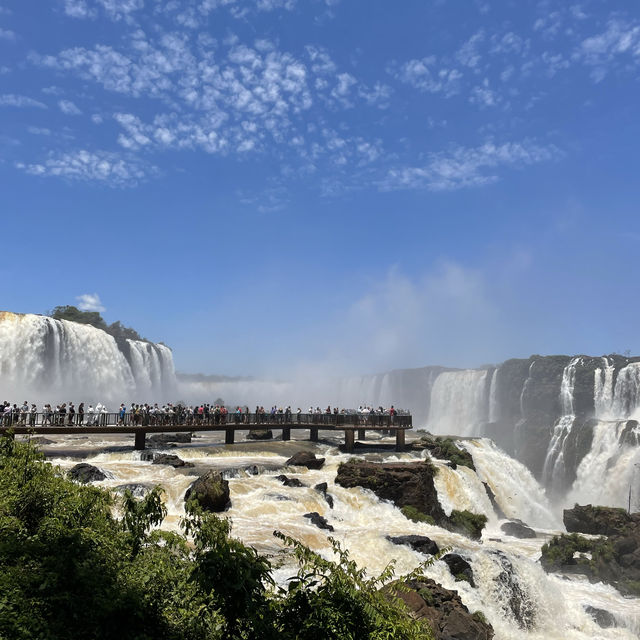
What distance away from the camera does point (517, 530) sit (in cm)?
2652

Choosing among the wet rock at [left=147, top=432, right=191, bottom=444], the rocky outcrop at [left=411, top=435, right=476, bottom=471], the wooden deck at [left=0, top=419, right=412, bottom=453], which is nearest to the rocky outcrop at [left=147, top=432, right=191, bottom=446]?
the wet rock at [left=147, top=432, right=191, bottom=444]

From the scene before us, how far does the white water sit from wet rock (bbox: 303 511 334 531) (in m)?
0.38

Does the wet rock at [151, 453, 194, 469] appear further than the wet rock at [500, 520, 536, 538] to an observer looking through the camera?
No

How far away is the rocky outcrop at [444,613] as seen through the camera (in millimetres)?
11976

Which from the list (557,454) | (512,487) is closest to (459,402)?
(557,454)

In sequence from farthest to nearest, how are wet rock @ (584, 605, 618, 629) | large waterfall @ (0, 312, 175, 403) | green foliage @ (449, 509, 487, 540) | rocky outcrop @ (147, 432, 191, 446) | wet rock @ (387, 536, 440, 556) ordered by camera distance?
large waterfall @ (0, 312, 175, 403), rocky outcrop @ (147, 432, 191, 446), green foliage @ (449, 509, 487, 540), wet rock @ (387, 536, 440, 556), wet rock @ (584, 605, 618, 629)

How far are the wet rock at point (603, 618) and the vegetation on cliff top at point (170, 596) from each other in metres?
13.3

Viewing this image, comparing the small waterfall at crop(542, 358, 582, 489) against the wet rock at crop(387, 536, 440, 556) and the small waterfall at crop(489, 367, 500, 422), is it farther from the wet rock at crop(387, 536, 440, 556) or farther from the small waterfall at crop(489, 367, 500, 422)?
the wet rock at crop(387, 536, 440, 556)

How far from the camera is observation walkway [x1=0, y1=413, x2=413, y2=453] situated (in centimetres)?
2547

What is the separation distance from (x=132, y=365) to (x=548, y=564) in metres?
47.1

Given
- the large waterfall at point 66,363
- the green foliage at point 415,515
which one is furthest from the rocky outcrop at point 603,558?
the large waterfall at point 66,363

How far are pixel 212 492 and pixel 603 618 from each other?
1312cm

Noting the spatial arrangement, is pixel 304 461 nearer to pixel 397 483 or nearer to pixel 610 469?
pixel 397 483

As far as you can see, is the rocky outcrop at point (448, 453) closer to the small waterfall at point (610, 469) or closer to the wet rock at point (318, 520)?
the wet rock at point (318, 520)
